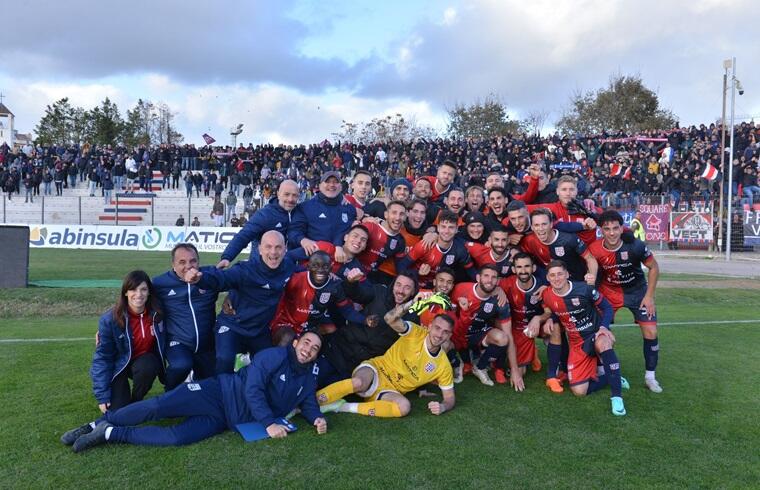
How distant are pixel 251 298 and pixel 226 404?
1.17 m

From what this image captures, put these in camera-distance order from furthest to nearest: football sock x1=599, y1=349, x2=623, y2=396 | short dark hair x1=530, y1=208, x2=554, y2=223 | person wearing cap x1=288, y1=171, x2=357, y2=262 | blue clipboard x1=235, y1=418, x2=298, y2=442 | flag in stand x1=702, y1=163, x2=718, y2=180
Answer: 1. flag in stand x1=702, y1=163, x2=718, y2=180
2. person wearing cap x1=288, y1=171, x2=357, y2=262
3. short dark hair x1=530, y1=208, x2=554, y2=223
4. football sock x1=599, y1=349, x2=623, y2=396
5. blue clipboard x1=235, y1=418, x2=298, y2=442

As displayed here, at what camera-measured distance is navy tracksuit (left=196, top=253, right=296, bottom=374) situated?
5.50 metres

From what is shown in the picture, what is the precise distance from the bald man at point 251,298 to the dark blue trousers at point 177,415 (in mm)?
702

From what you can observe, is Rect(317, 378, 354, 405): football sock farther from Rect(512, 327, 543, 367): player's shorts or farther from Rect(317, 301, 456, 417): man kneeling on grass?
Rect(512, 327, 543, 367): player's shorts

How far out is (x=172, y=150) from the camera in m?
33.8

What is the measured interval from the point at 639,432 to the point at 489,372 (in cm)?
209

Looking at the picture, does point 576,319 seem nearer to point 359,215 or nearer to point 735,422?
point 735,422

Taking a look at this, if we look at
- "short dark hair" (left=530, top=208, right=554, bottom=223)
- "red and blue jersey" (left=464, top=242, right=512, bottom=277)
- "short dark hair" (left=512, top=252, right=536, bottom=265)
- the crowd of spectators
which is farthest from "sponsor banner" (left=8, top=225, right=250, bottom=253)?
"short dark hair" (left=530, top=208, right=554, bottom=223)

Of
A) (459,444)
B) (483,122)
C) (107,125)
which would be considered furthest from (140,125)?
(459,444)

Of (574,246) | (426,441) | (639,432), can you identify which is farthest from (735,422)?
(426,441)

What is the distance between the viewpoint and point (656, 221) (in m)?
25.8

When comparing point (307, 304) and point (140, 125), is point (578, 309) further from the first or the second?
point (140, 125)

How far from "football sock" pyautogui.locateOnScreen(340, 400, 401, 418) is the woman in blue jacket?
5.98 feet

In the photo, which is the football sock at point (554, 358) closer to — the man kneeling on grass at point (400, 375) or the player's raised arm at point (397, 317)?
the man kneeling on grass at point (400, 375)
